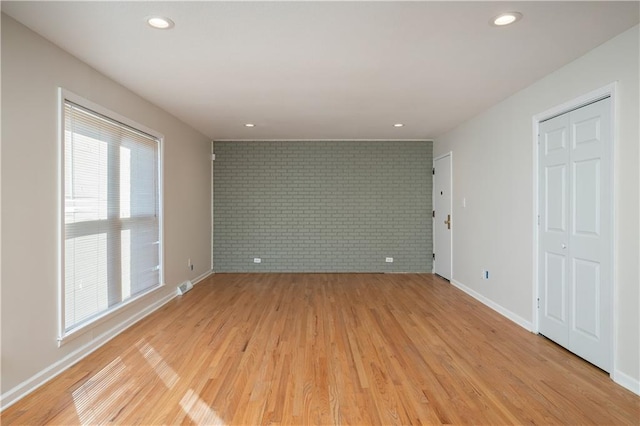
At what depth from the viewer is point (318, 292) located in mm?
5199

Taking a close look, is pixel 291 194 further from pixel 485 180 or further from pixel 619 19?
pixel 619 19

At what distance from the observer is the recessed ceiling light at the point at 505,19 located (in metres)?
2.26

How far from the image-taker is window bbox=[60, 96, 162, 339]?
2.87m

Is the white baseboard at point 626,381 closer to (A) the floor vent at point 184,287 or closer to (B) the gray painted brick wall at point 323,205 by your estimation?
(B) the gray painted brick wall at point 323,205

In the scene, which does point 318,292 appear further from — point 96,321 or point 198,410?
point 198,410

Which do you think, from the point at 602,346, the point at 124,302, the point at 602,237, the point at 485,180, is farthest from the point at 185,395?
the point at 485,180

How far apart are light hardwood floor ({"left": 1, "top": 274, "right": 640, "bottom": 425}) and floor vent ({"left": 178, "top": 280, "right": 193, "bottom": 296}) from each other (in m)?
0.81

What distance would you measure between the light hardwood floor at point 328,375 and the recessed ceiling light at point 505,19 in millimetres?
2537

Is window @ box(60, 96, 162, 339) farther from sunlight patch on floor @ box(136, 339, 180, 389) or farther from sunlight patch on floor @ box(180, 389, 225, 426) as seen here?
sunlight patch on floor @ box(180, 389, 225, 426)

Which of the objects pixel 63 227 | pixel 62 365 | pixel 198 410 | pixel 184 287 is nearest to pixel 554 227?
pixel 198 410

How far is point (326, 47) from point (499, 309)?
141 inches

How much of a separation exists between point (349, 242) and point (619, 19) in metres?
5.02

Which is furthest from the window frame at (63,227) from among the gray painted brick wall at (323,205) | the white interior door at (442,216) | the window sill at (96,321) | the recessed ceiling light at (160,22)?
the white interior door at (442,216)

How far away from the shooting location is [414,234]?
672 cm
